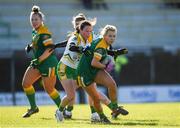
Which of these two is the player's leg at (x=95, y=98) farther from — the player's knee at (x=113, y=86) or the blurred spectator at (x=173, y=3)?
the blurred spectator at (x=173, y=3)

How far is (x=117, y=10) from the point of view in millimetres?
35750

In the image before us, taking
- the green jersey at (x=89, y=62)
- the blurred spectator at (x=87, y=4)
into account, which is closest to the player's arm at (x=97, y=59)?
the green jersey at (x=89, y=62)

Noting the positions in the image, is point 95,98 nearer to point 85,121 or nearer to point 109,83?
point 109,83

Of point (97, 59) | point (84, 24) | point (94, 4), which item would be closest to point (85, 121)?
point (97, 59)

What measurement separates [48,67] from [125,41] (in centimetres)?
2120

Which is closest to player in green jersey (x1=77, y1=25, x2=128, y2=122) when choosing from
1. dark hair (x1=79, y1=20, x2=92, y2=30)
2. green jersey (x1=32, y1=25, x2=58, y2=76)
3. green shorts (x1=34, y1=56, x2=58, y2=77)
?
dark hair (x1=79, y1=20, x2=92, y2=30)

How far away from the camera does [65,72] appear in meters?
12.9

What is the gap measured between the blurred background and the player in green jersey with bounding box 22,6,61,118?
13904mm

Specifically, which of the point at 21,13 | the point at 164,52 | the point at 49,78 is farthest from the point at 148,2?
the point at 49,78

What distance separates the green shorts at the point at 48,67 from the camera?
12.9m

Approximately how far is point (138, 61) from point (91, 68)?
68.0 ft

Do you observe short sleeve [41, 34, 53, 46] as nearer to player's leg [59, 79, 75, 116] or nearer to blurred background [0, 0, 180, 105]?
Result: player's leg [59, 79, 75, 116]

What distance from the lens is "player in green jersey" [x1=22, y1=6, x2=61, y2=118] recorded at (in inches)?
497

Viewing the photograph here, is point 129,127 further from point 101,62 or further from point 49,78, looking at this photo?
point 49,78
